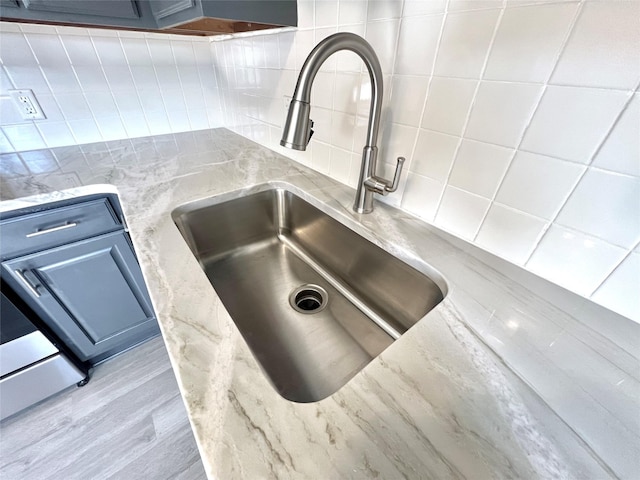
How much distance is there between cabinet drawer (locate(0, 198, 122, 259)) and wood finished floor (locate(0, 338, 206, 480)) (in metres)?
0.70

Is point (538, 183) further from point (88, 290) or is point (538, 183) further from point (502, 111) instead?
point (88, 290)

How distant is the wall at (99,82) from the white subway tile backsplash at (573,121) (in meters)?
1.58

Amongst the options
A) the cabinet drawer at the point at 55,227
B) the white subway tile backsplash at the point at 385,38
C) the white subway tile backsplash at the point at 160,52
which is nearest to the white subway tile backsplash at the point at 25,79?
the white subway tile backsplash at the point at 160,52

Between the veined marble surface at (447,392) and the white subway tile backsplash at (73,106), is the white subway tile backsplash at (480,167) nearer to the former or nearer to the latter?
the veined marble surface at (447,392)

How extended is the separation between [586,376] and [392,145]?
589 mm

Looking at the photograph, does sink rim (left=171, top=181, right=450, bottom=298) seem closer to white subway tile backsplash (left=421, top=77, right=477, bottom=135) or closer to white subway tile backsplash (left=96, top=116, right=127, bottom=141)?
white subway tile backsplash (left=421, top=77, right=477, bottom=135)

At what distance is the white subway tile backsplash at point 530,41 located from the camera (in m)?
0.40

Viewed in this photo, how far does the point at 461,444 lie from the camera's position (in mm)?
283

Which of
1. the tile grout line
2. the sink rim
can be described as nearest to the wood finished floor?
the sink rim

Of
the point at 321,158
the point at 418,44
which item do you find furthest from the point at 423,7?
the point at 321,158

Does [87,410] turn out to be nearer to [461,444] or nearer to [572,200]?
[461,444]

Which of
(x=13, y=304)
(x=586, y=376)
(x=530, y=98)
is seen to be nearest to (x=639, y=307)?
(x=586, y=376)

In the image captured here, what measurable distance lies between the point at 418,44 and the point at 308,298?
0.69 m

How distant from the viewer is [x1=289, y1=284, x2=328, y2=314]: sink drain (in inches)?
29.0
